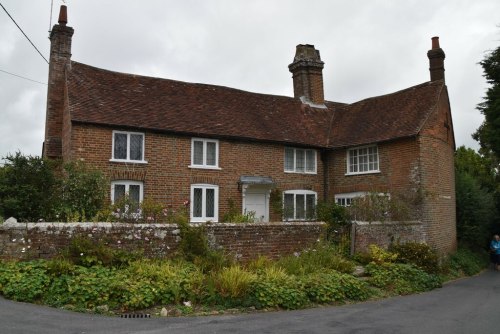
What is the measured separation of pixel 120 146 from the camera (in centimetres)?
1798

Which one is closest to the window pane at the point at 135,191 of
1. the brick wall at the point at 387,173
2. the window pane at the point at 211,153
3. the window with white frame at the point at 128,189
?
the window with white frame at the point at 128,189

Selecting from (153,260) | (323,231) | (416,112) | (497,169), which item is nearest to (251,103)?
(416,112)

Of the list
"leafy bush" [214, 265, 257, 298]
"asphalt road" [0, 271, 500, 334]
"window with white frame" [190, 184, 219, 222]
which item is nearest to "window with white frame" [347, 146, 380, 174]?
"window with white frame" [190, 184, 219, 222]

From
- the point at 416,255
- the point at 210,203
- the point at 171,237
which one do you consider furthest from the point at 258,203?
the point at 171,237

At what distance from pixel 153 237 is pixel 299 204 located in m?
11.4

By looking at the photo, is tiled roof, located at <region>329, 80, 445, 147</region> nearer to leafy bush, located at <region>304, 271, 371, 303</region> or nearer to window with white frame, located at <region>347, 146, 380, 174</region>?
window with white frame, located at <region>347, 146, 380, 174</region>

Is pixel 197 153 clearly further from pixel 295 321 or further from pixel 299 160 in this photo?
pixel 295 321

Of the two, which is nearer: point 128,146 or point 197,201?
point 128,146

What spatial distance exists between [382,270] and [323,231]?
2203 mm

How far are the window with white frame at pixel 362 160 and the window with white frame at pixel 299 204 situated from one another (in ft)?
7.59

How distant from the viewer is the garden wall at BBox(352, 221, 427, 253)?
15797 millimetres

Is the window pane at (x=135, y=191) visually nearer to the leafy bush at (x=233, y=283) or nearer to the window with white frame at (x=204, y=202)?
the window with white frame at (x=204, y=202)

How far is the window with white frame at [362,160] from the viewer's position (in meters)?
21.0

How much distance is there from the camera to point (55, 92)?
19547 mm
